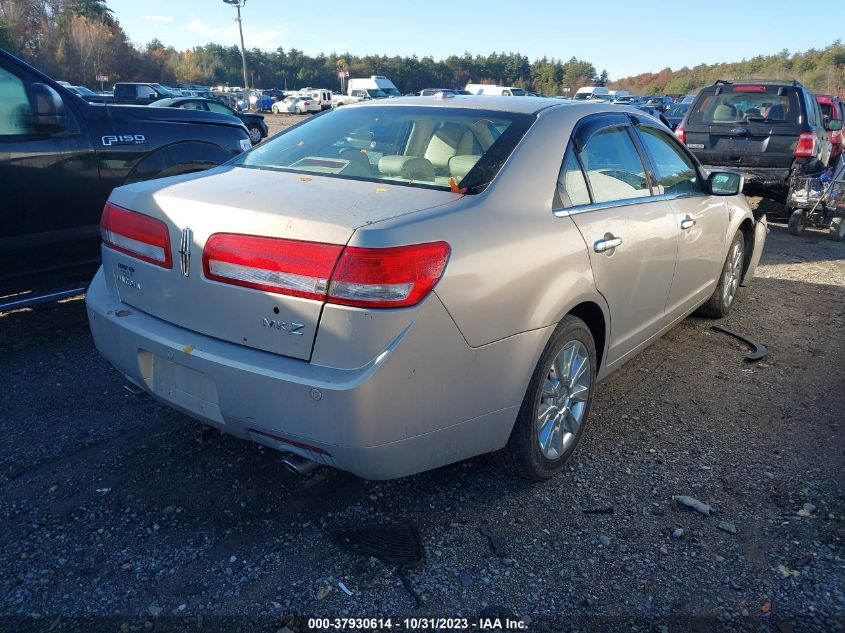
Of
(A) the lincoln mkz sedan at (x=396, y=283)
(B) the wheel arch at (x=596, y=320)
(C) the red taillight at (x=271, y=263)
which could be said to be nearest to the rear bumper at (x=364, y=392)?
(A) the lincoln mkz sedan at (x=396, y=283)

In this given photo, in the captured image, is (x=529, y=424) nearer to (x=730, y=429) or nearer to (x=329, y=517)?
(x=329, y=517)

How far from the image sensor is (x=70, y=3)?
65.9 meters

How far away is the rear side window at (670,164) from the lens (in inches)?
154

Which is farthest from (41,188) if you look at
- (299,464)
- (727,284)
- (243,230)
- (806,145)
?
(806,145)

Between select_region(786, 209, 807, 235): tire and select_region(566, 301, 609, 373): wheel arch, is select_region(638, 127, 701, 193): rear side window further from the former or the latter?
select_region(786, 209, 807, 235): tire

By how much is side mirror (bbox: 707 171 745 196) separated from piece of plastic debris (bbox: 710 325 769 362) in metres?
1.12

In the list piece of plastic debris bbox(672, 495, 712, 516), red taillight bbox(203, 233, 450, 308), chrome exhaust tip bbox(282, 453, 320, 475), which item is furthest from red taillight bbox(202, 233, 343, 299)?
piece of plastic debris bbox(672, 495, 712, 516)

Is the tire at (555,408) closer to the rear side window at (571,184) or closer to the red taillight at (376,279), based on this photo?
the rear side window at (571,184)

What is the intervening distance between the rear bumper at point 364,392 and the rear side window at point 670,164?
5.94ft

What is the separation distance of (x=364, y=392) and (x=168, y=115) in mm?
4159

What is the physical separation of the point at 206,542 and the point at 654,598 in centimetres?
165

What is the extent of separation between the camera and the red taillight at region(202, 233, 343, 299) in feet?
7.25

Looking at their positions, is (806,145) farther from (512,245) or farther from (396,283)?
(396,283)

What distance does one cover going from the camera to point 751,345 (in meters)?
4.86
